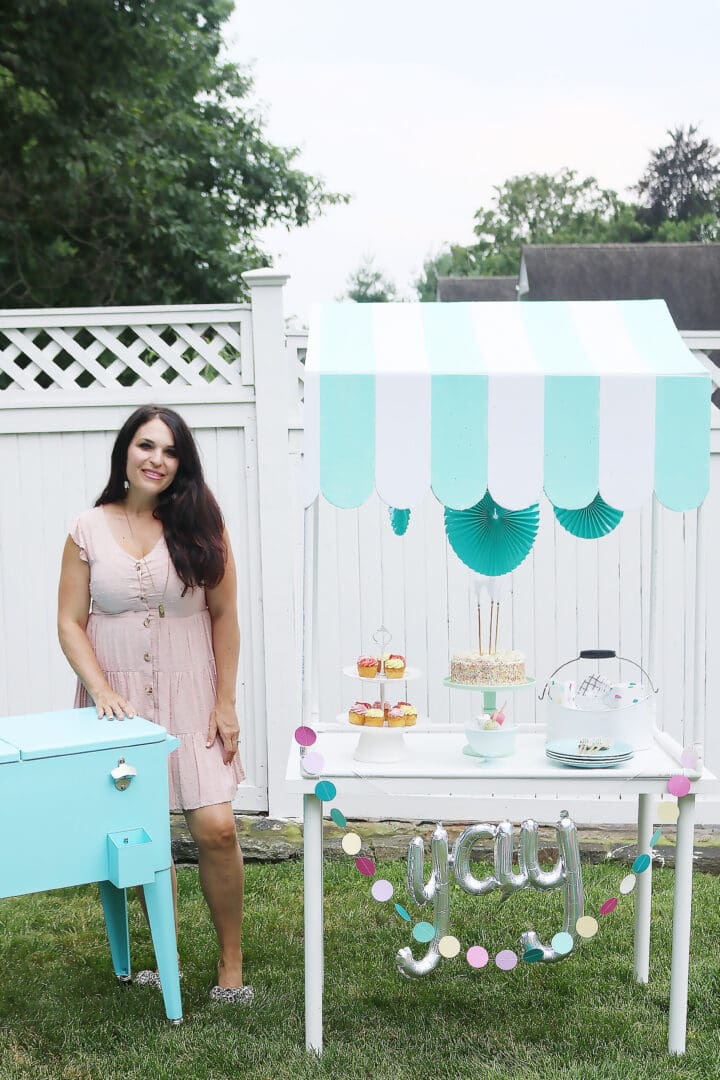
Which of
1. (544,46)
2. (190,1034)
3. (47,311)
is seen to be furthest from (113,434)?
(544,46)

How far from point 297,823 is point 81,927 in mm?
1011

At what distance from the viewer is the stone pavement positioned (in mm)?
4242

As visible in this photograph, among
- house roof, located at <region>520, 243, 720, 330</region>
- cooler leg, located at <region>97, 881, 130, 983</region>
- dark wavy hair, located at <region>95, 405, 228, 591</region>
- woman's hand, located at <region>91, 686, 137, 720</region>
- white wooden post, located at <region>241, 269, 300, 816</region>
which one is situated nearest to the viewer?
woman's hand, located at <region>91, 686, 137, 720</region>

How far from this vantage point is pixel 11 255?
10352 millimetres

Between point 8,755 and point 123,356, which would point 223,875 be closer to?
point 8,755

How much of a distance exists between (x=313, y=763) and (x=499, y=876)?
594mm

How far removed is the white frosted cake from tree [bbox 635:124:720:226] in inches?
1607

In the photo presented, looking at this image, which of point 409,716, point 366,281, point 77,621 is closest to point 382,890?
point 409,716

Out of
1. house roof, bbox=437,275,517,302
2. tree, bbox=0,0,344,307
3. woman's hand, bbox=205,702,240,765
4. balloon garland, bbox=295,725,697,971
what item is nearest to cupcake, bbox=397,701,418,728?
balloon garland, bbox=295,725,697,971

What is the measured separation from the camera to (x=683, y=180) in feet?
136

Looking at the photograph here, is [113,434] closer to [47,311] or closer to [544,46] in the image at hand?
[47,311]

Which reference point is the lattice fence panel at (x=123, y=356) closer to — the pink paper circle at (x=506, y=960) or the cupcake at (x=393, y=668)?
the cupcake at (x=393, y=668)

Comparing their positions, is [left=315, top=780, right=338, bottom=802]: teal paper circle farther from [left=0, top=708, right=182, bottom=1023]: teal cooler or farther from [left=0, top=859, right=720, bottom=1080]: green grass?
[left=0, top=859, right=720, bottom=1080]: green grass

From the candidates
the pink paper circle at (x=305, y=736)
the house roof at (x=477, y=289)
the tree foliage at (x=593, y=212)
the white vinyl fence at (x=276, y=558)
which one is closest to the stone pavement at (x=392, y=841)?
the white vinyl fence at (x=276, y=558)
